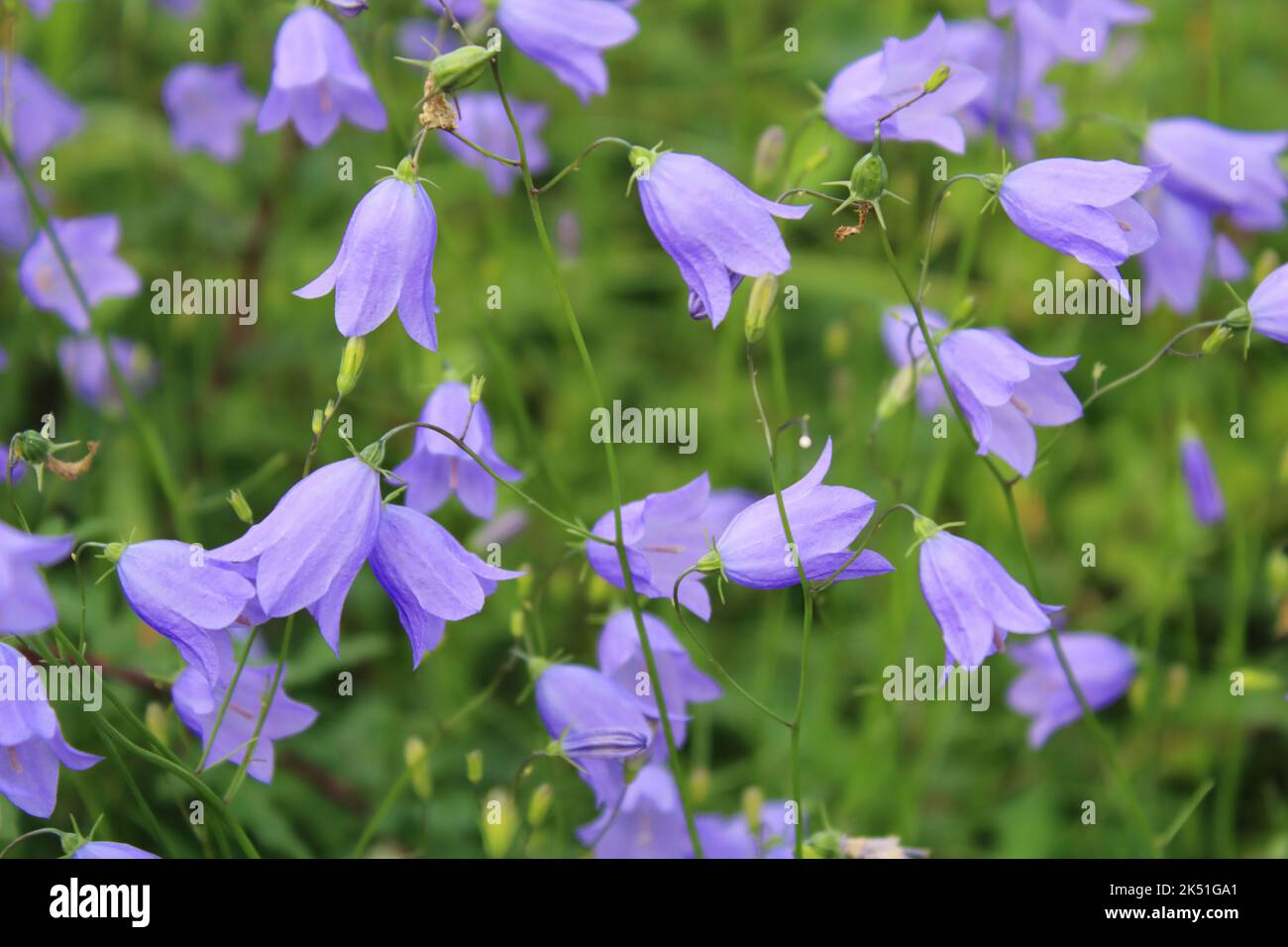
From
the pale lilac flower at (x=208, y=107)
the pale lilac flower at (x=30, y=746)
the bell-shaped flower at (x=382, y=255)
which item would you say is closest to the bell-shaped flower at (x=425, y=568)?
the bell-shaped flower at (x=382, y=255)

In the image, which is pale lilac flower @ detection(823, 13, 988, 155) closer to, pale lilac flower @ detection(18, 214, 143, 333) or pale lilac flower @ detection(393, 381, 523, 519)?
pale lilac flower @ detection(393, 381, 523, 519)

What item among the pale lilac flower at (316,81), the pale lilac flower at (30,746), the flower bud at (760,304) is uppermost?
the pale lilac flower at (316,81)

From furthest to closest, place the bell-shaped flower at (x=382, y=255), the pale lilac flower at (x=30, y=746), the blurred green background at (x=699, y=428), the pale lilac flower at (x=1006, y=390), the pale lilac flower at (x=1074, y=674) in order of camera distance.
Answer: the blurred green background at (x=699, y=428), the pale lilac flower at (x=1074, y=674), the pale lilac flower at (x=1006, y=390), the bell-shaped flower at (x=382, y=255), the pale lilac flower at (x=30, y=746)

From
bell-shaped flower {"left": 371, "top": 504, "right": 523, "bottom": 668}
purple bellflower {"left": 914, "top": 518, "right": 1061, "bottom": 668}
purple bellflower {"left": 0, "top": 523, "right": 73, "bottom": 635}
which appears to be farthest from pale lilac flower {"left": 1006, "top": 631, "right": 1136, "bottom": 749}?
purple bellflower {"left": 0, "top": 523, "right": 73, "bottom": 635}

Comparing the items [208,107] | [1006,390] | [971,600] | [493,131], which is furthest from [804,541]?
[208,107]

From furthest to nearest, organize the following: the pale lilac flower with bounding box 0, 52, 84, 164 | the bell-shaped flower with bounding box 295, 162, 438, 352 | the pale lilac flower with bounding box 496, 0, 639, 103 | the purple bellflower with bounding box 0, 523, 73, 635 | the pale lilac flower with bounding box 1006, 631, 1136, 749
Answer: the pale lilac flower with bounding box 0, 52, 84, 164
the pale lilac flower with bounding box 1006, 631, 1136, 749
the pale lilac flower with bounding box 496, 0, 639, 103
the bell-shaped flower with bounding box 295, 162, 438, 352
the purple bellflower with bounding box 0, 523, 73, 635

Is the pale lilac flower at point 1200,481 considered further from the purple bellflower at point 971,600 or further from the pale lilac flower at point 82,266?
the pale lilac flower at point 82,266
